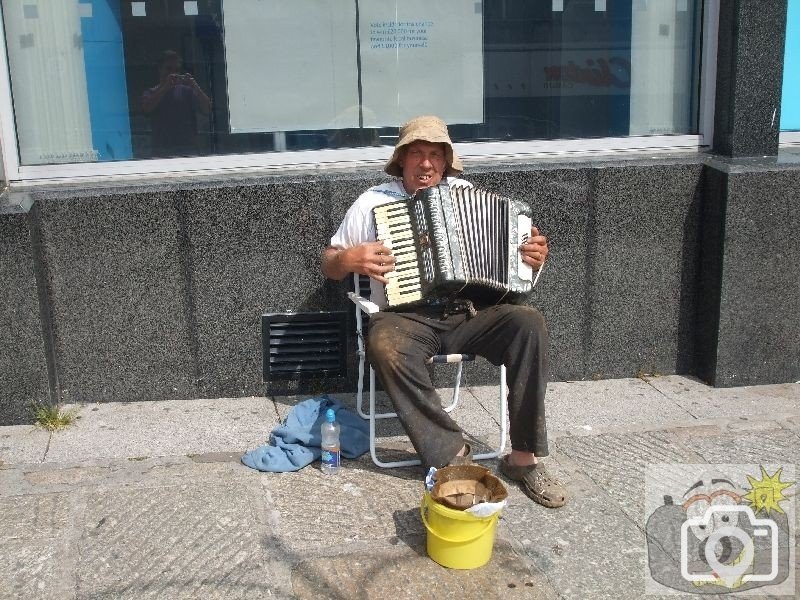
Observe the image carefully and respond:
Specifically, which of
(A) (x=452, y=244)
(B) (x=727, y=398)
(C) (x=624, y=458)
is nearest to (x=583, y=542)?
(C) (x=624, y=458)

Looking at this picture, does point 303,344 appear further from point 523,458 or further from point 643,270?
point 643,270

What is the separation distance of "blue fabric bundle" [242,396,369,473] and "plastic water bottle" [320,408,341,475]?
0.10 metres

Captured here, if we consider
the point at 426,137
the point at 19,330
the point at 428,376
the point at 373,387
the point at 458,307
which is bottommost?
the point at 373,387

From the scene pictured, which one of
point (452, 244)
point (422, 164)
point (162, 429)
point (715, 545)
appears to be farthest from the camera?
point (162, 429)

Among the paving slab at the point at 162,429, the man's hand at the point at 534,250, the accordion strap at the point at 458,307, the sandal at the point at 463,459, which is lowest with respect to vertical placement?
the paving slab at the point at 162,429

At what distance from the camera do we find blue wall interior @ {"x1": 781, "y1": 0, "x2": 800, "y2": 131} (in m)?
5.80

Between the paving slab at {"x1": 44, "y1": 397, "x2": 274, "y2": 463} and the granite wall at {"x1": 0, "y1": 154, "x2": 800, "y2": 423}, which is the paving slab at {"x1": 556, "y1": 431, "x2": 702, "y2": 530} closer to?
the granite wall at {"x1": 0, "y1": 154, "x2": 800, "y2": 423}

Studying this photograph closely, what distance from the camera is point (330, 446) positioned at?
4285mm

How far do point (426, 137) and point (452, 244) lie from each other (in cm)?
53

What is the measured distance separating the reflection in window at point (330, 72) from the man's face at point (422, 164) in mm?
1023

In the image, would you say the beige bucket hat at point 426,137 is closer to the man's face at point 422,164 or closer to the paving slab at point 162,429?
the man's face at point 422,164

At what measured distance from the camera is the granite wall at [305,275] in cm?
482

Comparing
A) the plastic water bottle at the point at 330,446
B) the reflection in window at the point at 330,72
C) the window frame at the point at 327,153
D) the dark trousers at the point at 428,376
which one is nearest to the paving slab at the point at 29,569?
the plastic water bottle at the point at 330,446

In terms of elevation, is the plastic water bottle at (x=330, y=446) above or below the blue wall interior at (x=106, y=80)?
below
